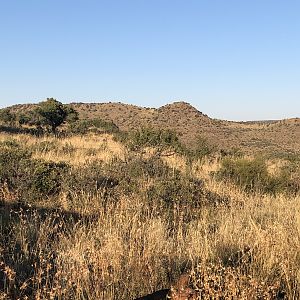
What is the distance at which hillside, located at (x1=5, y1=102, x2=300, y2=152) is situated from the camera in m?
47.8

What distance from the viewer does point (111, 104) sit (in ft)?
253

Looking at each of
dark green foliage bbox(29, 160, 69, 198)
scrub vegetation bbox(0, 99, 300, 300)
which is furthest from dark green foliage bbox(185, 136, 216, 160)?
dark green foliage bbox(29, 160, 69, 198)

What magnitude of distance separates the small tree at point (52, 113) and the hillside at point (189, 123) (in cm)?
1369

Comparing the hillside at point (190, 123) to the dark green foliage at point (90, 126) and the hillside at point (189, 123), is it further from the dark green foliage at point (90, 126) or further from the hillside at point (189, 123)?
the dark green foliage at point (90, 126)

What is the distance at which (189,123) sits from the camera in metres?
57.6

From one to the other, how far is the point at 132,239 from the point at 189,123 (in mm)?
53411

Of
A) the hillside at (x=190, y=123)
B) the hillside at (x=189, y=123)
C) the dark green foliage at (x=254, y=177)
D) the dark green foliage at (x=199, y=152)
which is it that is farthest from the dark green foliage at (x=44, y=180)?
the hillside at (x=190, y=123)

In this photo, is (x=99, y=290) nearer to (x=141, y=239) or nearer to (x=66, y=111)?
(x=141, y=239)

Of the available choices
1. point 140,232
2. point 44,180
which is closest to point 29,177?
point 44,180

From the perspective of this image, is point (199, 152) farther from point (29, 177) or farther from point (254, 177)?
point (29, 177)

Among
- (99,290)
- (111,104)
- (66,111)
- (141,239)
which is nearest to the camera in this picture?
(99,290)

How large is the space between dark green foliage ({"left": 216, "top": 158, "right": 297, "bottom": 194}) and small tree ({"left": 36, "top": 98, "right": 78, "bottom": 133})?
2079 cm

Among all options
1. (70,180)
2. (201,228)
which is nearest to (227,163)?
(70,180)

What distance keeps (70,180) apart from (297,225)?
4.74m
